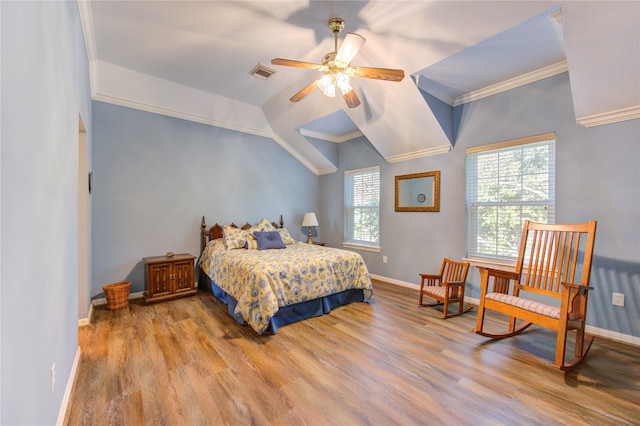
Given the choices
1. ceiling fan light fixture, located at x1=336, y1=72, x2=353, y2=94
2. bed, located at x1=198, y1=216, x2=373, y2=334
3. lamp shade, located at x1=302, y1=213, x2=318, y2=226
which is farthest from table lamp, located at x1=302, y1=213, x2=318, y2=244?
ceiling fan light fixture, located at x1=336, y1=72, x2=353, y2=94

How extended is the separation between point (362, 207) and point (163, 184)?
3.32m

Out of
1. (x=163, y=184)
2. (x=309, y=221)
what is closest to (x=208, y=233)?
(x=163, y=184)

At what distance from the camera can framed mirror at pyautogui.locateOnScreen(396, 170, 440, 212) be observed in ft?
13.3

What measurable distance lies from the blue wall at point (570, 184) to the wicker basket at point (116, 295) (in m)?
3.94

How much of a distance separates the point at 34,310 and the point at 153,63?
3399mm

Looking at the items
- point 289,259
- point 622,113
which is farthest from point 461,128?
point 289,259

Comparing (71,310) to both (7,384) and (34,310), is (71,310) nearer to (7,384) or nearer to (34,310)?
(34,310)

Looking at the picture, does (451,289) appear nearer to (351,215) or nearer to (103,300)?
(351,215)

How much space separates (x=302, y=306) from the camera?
310 cm

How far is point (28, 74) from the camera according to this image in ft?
3.55

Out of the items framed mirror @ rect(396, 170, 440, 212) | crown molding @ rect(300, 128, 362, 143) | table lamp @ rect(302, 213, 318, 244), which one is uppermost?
crown molding @ rect(300, 128, 362, 143)

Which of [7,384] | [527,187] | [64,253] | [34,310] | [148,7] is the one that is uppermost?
[148,7]

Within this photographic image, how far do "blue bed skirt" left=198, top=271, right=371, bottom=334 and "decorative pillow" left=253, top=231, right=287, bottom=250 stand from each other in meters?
0.84

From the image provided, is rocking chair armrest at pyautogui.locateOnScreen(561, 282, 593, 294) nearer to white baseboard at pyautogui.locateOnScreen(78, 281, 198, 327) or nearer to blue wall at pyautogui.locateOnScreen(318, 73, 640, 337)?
blue wall at pyautogui.locateOnScreen(318, 73, 640, 337)
